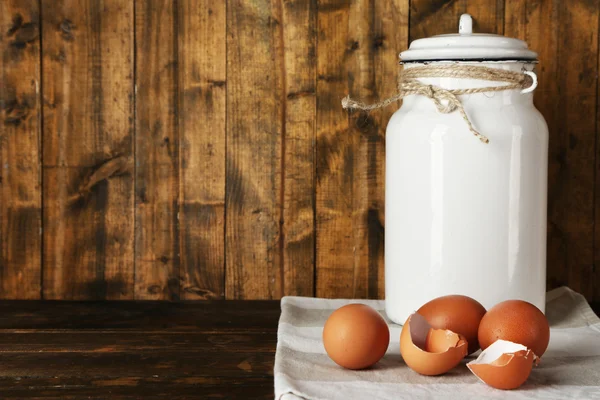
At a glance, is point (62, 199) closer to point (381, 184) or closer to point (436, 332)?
point (381, 184)

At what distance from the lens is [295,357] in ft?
2.94

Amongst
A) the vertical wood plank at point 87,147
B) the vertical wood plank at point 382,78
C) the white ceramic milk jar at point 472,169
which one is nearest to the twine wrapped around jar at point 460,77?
the white ceramic milk jar at point 472,169

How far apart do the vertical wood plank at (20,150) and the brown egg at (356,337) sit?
65 centimetres

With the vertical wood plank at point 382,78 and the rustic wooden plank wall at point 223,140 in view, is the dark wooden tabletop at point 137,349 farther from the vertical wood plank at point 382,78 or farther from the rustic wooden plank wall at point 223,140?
the vertical wood plank at point 382,78

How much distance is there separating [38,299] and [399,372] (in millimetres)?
711

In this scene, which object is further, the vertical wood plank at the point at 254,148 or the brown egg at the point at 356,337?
the vertical wood plank at the point at 254,148

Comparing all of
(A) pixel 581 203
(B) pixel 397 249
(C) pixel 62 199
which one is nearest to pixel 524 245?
(B) pixel 397 249

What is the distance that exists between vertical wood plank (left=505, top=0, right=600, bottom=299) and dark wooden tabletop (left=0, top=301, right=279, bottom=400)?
0.52 meters

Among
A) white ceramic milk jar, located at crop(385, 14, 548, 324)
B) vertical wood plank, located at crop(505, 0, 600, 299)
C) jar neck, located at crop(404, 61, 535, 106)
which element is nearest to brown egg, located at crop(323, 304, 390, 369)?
white ceramic milk jar, located at crop(385, 14, 548, 324)

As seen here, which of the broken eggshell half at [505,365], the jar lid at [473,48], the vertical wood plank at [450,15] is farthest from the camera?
the vertical wood plank at [450,15]

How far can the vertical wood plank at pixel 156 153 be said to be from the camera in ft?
4.03

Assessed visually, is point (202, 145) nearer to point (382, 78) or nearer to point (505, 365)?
point (382, 78)

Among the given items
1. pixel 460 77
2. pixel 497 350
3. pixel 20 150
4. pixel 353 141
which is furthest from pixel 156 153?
pixel 497 350

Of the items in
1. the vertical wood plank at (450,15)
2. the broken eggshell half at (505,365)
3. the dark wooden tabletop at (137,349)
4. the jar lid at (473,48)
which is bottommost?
the dark wooden tabletop at (137,349)
